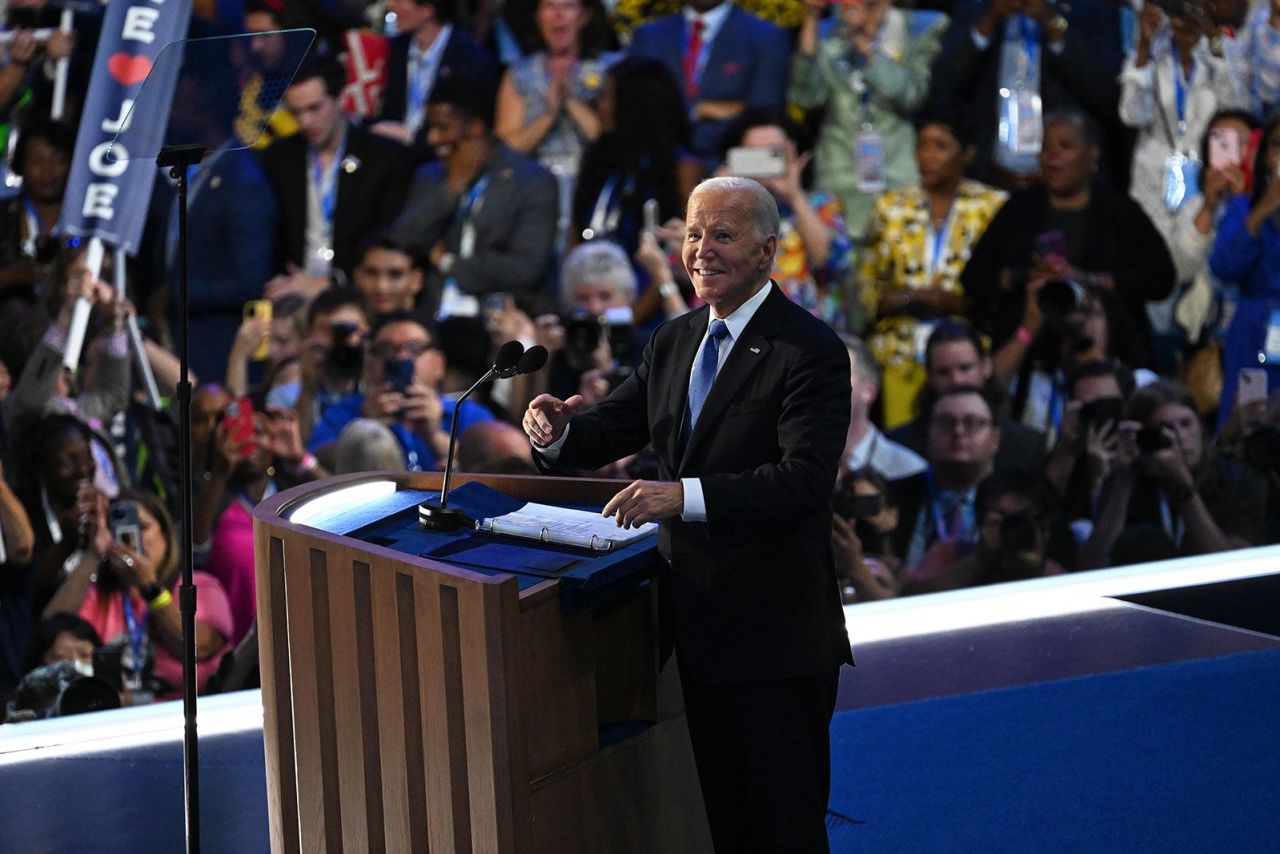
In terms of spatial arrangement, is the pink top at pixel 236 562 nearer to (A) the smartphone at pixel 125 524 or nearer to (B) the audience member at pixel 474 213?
(A) the smartphone at pixel 125 524

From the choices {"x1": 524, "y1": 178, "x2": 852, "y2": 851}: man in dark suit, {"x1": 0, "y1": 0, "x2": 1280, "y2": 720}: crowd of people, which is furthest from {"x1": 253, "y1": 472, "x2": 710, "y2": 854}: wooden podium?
{"x1": 0, "y1": 0, "x2": 1280, "y2": 720}: crowd of people

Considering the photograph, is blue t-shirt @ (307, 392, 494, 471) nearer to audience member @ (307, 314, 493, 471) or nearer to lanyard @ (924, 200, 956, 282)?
audience member @ (307, 314, 493, 471)

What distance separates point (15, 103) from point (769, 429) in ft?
11.0

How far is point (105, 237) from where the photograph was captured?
4906 mm

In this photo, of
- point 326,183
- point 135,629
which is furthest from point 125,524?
point 326,183

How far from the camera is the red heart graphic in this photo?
487 cm

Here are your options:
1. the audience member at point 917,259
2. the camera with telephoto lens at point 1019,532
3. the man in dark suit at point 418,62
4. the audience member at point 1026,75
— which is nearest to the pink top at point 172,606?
the man in dark suit at point 418,62

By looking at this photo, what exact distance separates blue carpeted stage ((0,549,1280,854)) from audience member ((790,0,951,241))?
1.72 m

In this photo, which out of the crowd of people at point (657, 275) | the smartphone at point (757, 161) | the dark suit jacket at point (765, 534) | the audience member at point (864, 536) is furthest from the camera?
the audience member at point (864, 536)

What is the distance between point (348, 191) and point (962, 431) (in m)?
2.63

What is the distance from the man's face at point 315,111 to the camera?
5.25 m

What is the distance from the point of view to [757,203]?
2.47 m

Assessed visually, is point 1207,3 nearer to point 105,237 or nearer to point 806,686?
point 105,237

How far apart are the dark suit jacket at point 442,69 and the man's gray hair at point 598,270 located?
0.67m
